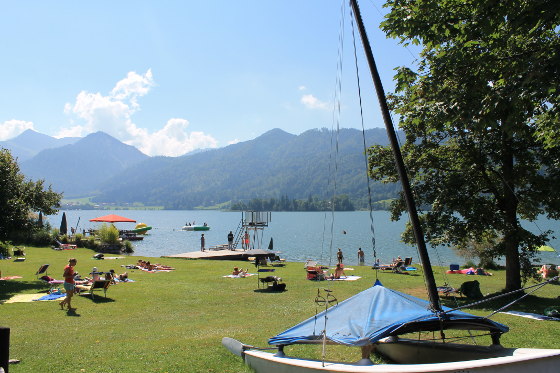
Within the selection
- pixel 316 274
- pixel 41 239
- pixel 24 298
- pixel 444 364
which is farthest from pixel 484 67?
pixel 41 239

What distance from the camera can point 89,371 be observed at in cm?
888

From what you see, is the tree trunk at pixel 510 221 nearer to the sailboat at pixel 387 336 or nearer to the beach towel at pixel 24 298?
the sailboat at pixel 387 336

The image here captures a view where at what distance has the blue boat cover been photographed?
27.2 feet

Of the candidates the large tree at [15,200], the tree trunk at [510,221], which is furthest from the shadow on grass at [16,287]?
the tree trunk at [510,221]

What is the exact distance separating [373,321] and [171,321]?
807 centimetres

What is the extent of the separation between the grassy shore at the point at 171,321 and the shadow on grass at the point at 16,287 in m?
0.04

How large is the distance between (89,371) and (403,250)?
53205 mm

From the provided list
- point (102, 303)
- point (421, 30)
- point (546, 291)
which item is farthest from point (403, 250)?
point (421, 30)

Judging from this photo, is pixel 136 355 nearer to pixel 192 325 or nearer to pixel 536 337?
pixel 192 325

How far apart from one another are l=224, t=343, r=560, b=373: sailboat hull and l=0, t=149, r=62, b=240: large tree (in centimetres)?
1640

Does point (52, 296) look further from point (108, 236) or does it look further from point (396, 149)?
point (108, 236)

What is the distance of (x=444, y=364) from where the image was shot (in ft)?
22.6

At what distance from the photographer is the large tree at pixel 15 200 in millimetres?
20875

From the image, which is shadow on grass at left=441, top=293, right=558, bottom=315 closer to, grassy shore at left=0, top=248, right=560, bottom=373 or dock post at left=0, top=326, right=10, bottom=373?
grassy shore at left=0, top=248, right=560, bottom=373
